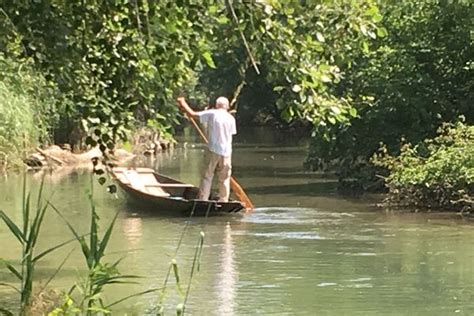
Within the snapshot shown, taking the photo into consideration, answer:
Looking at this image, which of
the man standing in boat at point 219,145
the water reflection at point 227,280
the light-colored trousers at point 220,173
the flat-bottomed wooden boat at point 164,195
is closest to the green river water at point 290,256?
the water reflection at point 227,280

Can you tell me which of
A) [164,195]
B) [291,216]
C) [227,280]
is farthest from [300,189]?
[227,280]

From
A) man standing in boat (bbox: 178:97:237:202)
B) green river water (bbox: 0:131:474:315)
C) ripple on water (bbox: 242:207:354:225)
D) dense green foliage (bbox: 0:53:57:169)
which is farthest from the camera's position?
dense green foliage (bbox: 0:53:57:169)

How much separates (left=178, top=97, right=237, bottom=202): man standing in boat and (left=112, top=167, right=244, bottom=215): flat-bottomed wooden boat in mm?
250

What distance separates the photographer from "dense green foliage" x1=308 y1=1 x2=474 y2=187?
19312mm

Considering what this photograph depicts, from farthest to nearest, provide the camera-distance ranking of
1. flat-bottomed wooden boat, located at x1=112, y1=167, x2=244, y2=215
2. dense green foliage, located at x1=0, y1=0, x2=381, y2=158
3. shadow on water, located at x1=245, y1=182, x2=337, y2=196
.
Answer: shadow on water, located at x1=245, y1=182, x2=337, y2=196 → flat-bottomed wooden boat, located at x1=112, y1=167, x2=244, y2=215 → dense green foliage, located at x1=0, y1=0, x2=381, y2=158

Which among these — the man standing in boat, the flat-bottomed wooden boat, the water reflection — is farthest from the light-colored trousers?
the water reflection

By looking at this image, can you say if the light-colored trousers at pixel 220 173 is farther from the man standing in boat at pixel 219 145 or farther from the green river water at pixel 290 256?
the green river water at pixel 290 256

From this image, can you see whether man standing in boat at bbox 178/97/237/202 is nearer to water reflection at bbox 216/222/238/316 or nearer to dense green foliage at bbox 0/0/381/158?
water reflection at bbox 216/222/238/316

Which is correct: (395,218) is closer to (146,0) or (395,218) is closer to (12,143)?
(146,0)

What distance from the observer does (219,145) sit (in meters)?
17.2

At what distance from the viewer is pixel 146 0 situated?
7.55 meters

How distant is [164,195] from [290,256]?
20.2 ft

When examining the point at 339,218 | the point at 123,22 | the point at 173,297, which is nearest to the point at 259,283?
the point at 173,297

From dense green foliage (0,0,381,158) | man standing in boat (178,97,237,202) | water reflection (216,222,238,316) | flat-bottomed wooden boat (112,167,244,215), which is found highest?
dense green foliage (0,0,381,158)
